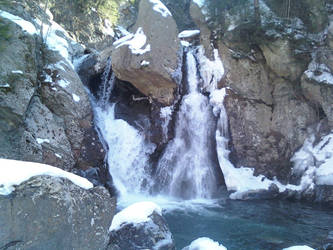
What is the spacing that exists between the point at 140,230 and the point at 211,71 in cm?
Answer: 906

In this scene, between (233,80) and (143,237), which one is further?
(233,80)

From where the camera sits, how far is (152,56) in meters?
11.6

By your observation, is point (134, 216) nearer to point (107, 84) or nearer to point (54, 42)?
point (54, 42)

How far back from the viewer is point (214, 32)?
45.1 feet

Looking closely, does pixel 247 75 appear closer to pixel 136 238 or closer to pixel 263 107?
pixel 263 107

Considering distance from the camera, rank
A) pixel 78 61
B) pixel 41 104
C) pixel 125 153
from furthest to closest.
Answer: pixel 78 61 → pixel 125 153 → pixel 41 104

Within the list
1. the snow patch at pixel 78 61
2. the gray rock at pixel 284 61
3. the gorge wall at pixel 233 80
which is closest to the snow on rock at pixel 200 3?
the gorge wall at pixel 233 80

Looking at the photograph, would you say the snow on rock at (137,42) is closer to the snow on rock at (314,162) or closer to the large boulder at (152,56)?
the large boulder at (152,56)

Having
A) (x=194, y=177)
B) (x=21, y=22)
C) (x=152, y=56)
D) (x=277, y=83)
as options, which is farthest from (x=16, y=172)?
(x=277, y=83)

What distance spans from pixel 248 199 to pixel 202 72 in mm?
5348

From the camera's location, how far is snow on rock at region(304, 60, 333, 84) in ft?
38.5

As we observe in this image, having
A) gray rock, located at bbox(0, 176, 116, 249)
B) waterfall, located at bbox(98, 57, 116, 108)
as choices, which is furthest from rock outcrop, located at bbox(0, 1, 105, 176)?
gray rock, located at bbox(0, 176, 116, 249)

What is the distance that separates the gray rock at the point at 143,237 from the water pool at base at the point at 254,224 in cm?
185

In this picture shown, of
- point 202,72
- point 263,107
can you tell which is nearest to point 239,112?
point 263,107
